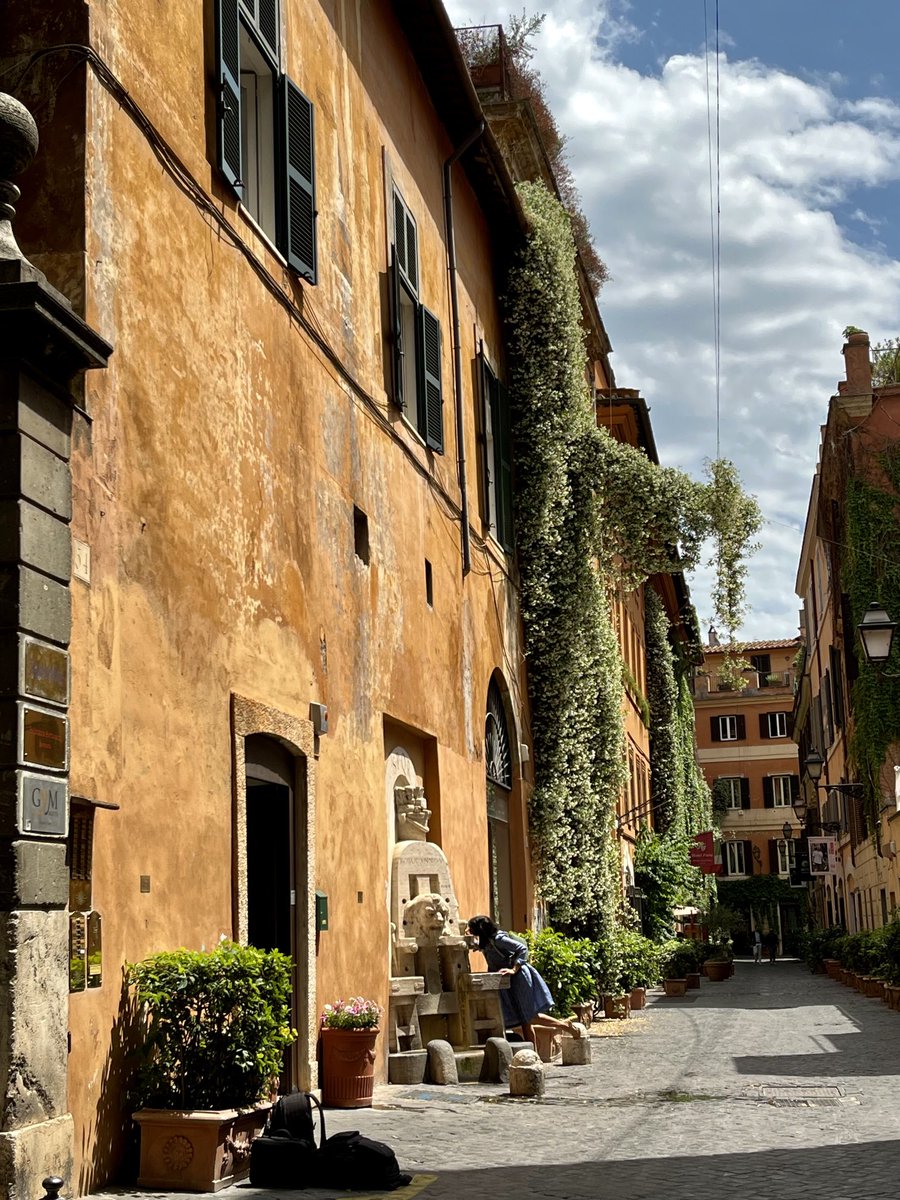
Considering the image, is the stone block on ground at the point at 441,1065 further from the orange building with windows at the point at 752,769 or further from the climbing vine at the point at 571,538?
the orange building with windows at the point at 752,769

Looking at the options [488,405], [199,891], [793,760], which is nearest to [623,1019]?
[488,405]

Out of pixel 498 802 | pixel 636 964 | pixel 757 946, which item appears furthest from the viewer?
pixel 757 946

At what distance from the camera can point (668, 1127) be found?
9.64 metres

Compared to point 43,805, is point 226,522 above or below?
above

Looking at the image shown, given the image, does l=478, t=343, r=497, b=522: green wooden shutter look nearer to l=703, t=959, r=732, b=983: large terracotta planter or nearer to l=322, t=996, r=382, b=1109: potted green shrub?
l=322, t=996, r=382, b=1109: potted green shrub

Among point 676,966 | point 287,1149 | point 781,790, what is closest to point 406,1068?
point 287,1149

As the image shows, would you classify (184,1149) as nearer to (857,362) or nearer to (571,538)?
(571,538)

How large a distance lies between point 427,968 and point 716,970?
27185mm

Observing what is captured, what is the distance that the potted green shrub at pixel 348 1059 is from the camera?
10.7 metres

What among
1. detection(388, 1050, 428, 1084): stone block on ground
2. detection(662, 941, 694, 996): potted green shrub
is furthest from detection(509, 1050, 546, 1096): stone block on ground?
detection(662, 941, 694, 996): potted green shrub

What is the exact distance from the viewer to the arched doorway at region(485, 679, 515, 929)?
18016 mm

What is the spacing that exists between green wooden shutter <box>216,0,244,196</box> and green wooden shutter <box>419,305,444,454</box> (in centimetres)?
487

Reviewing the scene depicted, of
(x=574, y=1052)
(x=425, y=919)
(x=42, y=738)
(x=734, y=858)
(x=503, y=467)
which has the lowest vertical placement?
(x=574, y=1052)

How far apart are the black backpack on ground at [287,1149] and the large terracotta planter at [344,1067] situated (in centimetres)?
293
